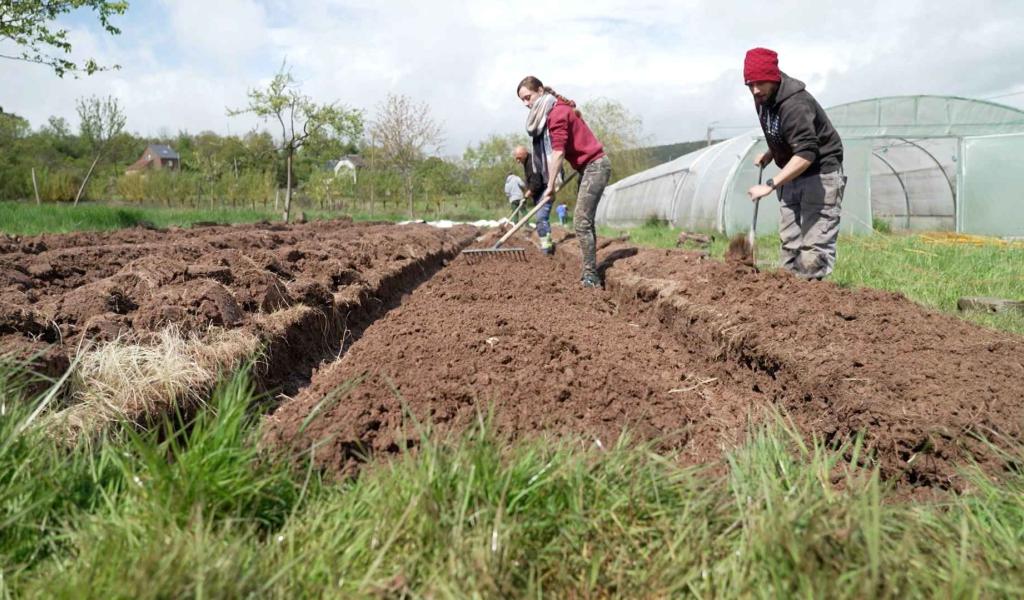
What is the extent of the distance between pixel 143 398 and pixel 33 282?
268cm

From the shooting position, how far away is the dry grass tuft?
2.77 m

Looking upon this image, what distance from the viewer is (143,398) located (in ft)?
9.98

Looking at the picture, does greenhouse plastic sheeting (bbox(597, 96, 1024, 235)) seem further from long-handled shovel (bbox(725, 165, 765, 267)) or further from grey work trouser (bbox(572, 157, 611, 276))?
long-handled shovel (bbox(725, 165, 765, 267))

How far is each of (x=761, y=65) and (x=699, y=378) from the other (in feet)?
8.74

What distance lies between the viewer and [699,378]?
4312 mm

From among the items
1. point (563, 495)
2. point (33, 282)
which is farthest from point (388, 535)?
point (33, 282)

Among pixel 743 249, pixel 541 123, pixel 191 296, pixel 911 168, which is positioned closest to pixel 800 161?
pixel 743 249

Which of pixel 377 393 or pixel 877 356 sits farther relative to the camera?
pixel 877 356

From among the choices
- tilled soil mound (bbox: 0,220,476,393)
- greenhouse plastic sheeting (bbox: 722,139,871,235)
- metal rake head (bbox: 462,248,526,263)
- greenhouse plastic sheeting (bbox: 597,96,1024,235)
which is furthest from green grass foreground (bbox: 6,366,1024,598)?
greenhouse plastic sheeting (bbox: 597,96,1024,235)

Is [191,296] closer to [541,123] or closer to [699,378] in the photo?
[699,378]

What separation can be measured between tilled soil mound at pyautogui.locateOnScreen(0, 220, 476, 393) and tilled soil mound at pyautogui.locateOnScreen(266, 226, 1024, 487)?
1.14 ft

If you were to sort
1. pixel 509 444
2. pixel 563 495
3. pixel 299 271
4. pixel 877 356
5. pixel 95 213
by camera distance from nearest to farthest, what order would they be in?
pixel 563 495, pixel 509 444, pixel 877 356, pixel 299 271, pixel 95 213

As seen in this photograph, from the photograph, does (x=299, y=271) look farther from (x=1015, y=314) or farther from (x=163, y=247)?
(x=1015, y=314)

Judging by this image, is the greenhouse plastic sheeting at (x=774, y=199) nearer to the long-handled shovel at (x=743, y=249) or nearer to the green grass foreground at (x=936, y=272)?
the green grass foreground at (x=936, y=272)
